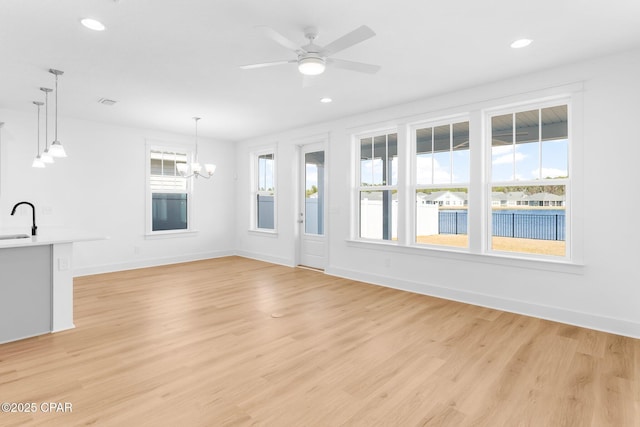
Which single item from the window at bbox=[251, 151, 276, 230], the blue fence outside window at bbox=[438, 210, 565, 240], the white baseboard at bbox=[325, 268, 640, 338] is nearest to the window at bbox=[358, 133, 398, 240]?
the white baseboard at bbox=[325, 268, 640, 338]

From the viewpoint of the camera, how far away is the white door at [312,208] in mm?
6359

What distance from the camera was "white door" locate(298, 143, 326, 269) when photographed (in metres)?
6.36

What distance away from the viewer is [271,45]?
3.04 m

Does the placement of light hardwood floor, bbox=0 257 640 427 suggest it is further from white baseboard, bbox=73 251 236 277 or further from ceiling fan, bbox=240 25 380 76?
ceiling fan, bbox=240 25 380 76

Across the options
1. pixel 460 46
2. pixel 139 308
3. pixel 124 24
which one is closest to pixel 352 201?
pixel 460 46

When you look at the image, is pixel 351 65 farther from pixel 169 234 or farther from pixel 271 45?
pixel 169 234

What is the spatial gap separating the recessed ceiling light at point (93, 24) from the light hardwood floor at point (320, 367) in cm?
273

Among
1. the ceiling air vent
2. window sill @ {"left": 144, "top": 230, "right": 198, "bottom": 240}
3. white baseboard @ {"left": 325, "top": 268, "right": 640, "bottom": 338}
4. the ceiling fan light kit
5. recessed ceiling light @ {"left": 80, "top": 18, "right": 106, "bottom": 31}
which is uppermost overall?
the ceiling air vent

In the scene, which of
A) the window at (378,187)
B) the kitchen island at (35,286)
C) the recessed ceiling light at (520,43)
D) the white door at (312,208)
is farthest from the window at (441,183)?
the kitchen island at (35,286)

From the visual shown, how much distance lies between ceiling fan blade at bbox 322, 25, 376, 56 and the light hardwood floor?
7.92 ft

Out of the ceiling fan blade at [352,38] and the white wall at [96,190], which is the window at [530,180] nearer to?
the ceiling fan blade at [352,38]

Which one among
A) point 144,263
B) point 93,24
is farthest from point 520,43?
point 144,263

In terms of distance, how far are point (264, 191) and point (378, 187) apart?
3048 mm

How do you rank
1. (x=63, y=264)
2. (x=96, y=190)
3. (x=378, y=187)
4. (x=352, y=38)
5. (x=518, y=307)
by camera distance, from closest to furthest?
(x=352, y=38), (x=63, y=264), (x=518, y=307), (x=378, y=187), (x=96, y=190)
